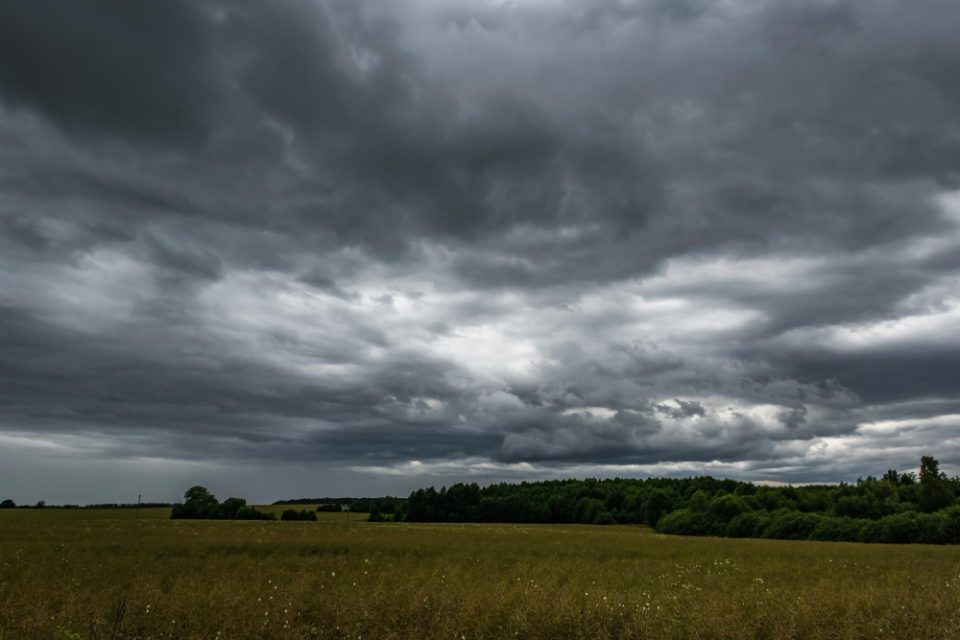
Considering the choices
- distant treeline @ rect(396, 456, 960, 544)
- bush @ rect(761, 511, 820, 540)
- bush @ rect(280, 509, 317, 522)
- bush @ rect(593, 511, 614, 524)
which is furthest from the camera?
bush @ rect(593, 511, 614, 524)

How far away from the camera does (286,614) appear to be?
11008 mm

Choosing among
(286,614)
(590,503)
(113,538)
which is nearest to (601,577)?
(286,614)

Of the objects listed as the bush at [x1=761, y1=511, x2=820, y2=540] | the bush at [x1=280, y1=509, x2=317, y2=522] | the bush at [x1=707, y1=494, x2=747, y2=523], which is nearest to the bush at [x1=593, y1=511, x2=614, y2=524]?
the bush at [x1=707, y1=494, x2=747, y2=523]

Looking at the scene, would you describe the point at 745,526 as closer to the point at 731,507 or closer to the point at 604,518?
the point at 731,507

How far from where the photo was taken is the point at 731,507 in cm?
10262

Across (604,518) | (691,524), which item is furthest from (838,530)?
(604,518)

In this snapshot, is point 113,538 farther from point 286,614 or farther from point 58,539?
point 286,614

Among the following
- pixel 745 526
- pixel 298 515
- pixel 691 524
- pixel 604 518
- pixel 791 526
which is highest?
pixel 298 515

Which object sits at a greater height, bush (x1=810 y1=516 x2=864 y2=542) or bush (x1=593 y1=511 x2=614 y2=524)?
bush (x1=810 y1=516 x2=864 y2=542)

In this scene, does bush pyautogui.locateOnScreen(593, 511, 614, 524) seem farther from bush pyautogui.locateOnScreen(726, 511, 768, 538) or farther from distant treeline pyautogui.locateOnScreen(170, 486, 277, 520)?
distant treeline pyautogui.locateOnScreen(170, 486, 277, 520)

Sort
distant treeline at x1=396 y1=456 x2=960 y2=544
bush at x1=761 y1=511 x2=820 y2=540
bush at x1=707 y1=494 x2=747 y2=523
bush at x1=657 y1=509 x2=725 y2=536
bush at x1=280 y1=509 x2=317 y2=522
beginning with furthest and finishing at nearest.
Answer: bush at x1=280 y1=509 x2=317 y2=522 → bush at x1=707 y1=494 x2=747 y2=523 → bush at x1=657 y1=509 x2=725 y2=536 → bush at x1=761 y1=511 x2=820 y2=540 → distant treeline at x1=396 y1=456 x2=960 y2=544

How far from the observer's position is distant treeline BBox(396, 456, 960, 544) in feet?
253

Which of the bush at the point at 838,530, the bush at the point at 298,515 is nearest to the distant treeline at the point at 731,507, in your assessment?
the bush at the point at 838,530

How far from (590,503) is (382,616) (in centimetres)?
14418
